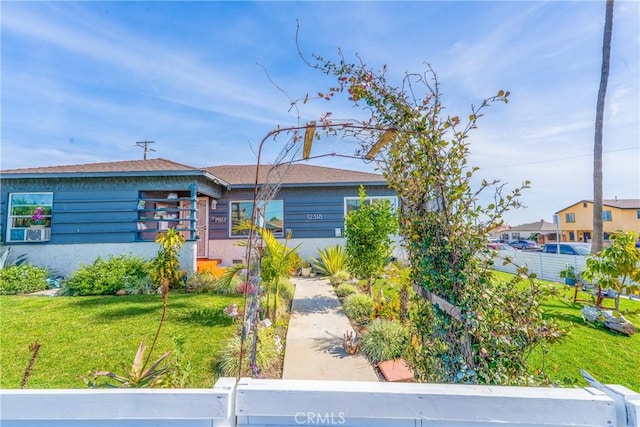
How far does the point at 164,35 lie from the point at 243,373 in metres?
6.38

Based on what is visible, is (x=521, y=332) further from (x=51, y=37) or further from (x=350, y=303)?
(x=51, y=37)

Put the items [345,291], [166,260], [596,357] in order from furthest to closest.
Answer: [345,291], [166,260], [596,357]

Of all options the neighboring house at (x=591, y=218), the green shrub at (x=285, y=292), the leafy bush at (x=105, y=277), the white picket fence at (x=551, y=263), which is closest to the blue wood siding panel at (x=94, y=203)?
the leafy bush at (x=105, y=277)

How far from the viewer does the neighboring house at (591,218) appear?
2920 cm

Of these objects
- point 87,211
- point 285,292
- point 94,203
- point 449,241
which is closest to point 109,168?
point 94,203

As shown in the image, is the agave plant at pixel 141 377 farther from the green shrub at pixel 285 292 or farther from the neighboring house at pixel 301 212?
the neighboring house at pixel 301 212

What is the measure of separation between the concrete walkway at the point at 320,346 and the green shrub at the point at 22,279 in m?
7.14

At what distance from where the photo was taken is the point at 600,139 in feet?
34.2

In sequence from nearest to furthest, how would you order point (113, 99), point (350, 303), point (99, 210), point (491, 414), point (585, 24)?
point (491, 414)
point (585, 24)
point (350, 303)
point (113, 99)
point (99, 210)

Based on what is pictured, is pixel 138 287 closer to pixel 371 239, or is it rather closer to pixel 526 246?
pixel 371 239

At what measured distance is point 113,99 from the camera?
7246mm

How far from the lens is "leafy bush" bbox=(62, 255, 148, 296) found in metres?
6.84

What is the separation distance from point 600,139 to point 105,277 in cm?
1695

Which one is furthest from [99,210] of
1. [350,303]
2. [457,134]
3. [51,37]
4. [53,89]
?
[457,134]
